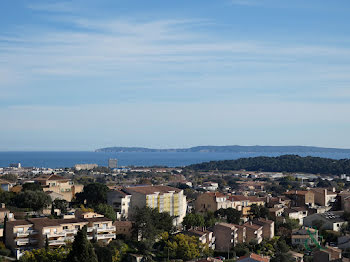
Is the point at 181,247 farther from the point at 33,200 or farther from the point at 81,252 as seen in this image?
the point at 33,200

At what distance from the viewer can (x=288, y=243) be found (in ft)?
147

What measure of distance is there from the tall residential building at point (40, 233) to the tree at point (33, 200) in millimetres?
5889

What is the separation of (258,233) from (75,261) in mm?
18638

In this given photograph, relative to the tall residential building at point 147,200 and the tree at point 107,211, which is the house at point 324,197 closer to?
the tall residential building at point 147,200

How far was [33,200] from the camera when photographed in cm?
4219

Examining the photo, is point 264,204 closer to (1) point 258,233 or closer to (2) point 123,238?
(1) point 258,233

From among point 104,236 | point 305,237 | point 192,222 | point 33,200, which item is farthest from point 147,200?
point 305,237

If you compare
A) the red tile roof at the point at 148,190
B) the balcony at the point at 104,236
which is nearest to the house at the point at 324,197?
the red tile roof at the point at 148,190

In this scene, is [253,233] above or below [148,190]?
below

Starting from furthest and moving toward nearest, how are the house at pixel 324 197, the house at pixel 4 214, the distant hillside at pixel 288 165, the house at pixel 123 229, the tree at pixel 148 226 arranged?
the distant hillside at pixel 288 165, the house at pixel 324 197, the house at pixel 123 229, the tree at pixel 148 226, the house at pixel 4 214

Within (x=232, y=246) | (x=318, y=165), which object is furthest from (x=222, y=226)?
(x=318, y=165)

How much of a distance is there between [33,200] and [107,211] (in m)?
5.52

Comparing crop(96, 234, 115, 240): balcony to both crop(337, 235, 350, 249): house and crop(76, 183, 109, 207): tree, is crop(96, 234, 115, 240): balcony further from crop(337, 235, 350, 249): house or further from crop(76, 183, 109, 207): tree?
crop(337, 235, 350, 249): house

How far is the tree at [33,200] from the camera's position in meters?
42.0
